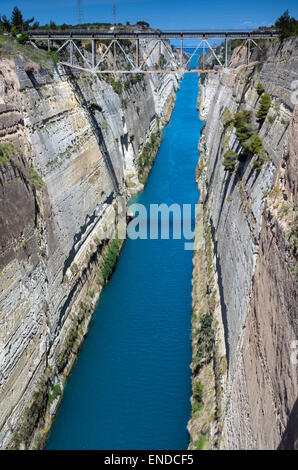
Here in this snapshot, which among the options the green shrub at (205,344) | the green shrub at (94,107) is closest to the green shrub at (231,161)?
the green shrub at (205,344)

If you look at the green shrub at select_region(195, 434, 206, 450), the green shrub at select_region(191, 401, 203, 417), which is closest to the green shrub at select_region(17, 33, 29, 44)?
the green shrub at select_region(191, 401, 203, 417)

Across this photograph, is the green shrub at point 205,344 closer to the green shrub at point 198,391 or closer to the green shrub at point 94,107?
the green shrub at point 198,391

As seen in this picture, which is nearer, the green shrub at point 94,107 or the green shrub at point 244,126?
the green shrub at point 244,126

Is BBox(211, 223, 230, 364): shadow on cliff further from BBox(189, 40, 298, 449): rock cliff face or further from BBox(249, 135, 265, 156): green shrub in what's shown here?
BBox(249, 135, 265, 156): green shrub

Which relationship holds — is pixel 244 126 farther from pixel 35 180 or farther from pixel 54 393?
pixel 54 393

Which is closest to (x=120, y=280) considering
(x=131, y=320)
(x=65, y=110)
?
(x=131, y=320)

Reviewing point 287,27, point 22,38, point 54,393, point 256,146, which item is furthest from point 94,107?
point 54,393
